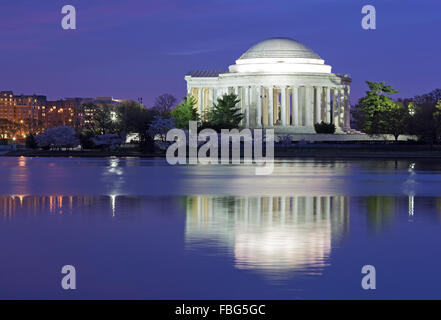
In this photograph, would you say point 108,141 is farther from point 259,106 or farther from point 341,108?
point 341,108

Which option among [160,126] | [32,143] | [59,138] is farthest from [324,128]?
[32,143]

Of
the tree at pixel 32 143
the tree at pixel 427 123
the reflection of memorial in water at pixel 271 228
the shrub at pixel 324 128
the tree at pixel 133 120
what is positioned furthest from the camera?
the tree at pixel 133 120

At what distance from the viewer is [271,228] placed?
89.4 feet

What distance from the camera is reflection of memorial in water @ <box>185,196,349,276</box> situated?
2092 cm

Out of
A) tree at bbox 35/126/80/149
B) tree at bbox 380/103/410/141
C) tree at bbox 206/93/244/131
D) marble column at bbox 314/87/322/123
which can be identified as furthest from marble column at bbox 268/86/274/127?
tree at bbox 35/126/80/149

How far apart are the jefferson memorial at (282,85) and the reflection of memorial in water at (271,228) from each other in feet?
343

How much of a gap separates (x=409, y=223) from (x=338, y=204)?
7.20 meters

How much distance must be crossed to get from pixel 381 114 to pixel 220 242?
106876 mm

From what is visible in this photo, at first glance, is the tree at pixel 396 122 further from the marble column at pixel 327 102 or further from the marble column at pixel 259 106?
the marble column at pixel 259 106

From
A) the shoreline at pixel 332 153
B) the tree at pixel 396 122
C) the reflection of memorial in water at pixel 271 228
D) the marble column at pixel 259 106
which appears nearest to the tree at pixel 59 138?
the shoreline at pixel 332 153

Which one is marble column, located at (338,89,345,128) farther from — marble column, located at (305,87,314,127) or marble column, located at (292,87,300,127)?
marble column, located at (292,87,300,127)

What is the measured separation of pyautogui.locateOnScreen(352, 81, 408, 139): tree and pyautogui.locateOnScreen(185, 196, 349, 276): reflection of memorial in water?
8651 centimetres

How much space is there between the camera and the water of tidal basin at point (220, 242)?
17875mm
